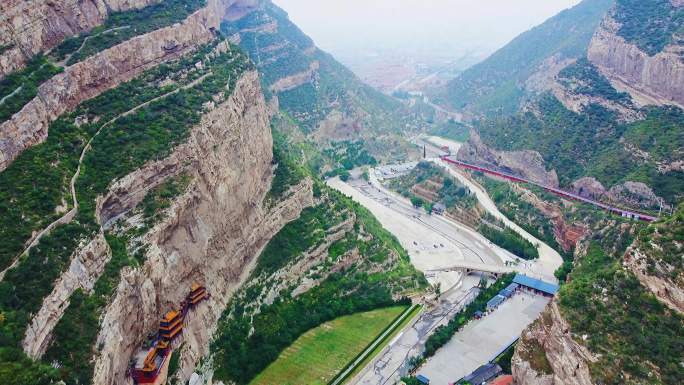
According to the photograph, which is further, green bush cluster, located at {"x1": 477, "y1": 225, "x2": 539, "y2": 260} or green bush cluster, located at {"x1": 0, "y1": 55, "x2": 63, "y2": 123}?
green bush cluster, located at {"x1": 477, "y1": 225, "x2": 539, "y2": 260}

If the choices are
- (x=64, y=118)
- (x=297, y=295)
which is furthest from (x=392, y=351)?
(x=64, y=118)

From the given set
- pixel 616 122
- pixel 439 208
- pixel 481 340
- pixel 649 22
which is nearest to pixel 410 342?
pixel 481 340

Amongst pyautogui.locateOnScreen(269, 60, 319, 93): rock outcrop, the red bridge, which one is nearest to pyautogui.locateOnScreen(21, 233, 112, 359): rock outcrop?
the red bridge

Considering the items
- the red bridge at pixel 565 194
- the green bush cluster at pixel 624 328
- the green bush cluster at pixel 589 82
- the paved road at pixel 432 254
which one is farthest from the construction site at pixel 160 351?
the green bush cluster at pixel 589 82

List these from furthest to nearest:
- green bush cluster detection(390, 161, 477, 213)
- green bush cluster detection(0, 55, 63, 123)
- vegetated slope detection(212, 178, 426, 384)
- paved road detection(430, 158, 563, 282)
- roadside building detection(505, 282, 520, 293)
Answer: green bush cluster detection(390, 161, 477, 213), paved road detection(430, 158, 563, 282), roadside building detection(505, 282, 520, 293), vegetated slope detection(212, 178, 426, 384), green bush cluster detection(0, 55, 63, 123)

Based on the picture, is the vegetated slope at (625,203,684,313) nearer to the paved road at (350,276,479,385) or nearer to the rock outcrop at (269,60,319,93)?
the paved road at (350,276,479,385)

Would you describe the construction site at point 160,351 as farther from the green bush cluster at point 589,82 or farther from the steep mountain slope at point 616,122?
the green bush cluster at point 589,82

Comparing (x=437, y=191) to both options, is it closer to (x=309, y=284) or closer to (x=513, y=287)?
(x=513, y=287)
